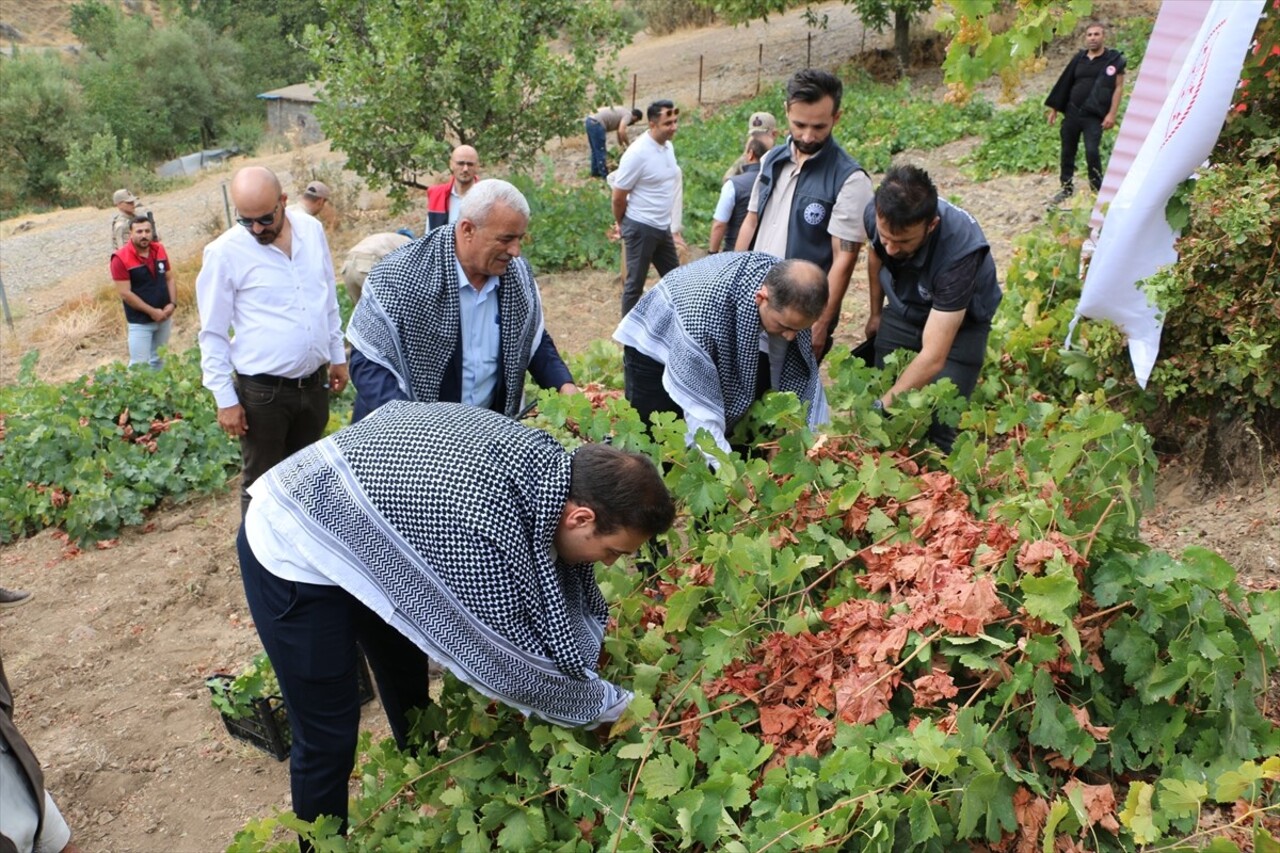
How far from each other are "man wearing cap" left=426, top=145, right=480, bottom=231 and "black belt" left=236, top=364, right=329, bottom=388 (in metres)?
2.35

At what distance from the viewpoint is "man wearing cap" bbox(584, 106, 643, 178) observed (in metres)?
13.0

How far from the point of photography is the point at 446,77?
1024cm

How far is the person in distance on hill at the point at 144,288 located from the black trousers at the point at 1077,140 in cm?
729

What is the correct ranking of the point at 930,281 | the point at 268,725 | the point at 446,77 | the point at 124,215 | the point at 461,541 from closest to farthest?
the point at 461,541 → the point at 268,725 → the point at 930,281 → the point at 124,215 → the point at 446,77

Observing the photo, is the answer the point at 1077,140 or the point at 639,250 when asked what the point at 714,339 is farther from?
the point at 1077,140

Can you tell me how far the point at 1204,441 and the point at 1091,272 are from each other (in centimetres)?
86

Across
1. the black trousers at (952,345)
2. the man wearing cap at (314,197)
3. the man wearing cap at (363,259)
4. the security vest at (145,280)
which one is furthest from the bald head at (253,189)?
the security vest at (145,280)

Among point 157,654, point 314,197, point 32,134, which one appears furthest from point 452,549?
point 32,134

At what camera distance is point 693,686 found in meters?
2.46

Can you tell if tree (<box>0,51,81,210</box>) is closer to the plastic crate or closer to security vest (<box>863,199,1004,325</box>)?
the plastic crate

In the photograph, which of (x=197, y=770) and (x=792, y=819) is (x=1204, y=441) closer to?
(x=792, y=819)

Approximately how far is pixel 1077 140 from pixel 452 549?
8337 millimetres

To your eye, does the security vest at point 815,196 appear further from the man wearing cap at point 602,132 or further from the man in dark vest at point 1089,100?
the man wearing cap at point 602,132

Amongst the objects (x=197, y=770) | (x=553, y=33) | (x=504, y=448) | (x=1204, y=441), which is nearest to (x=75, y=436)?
(x=197, y=770)
